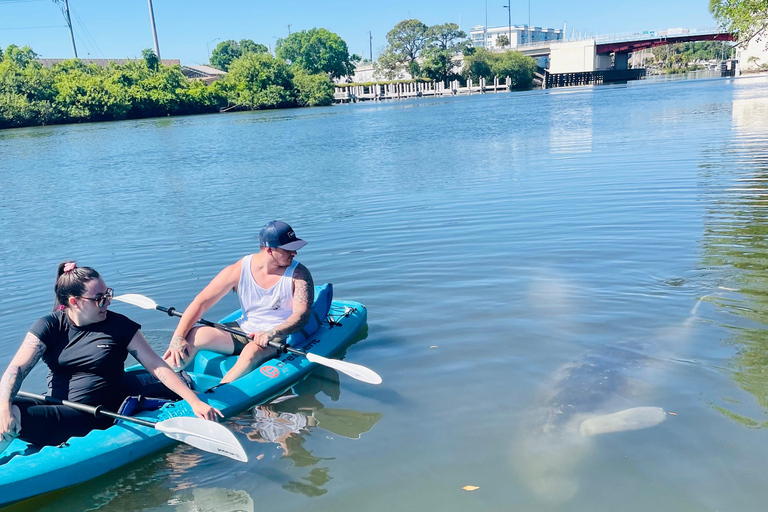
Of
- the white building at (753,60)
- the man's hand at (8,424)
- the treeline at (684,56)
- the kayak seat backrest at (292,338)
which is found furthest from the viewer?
the treeline at (684,56)

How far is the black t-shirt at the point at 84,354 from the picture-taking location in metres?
4.29

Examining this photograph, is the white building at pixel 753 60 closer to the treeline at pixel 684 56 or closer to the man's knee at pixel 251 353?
the treeline at pixel 684 56

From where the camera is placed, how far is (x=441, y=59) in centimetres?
11119

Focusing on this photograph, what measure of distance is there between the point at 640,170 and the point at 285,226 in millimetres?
12619

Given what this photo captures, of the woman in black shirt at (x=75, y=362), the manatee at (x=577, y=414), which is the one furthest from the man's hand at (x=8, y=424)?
the manatee at (x=577, y=414)

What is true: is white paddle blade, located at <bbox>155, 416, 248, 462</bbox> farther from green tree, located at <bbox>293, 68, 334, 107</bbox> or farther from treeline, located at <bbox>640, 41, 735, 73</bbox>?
treeline, located at <bbox>640, 41, 735, 73</bbox>

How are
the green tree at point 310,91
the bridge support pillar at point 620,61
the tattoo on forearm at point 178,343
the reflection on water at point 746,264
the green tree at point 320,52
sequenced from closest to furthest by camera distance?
1. the reflection on water at point 746,264
2. the tattoo on forearm at point 178,343
3. the green tree at point 310,91
4. the green tree at point 320,52
5. the bridge support pillar at point 620,61

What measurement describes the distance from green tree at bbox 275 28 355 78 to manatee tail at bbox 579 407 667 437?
373 feet

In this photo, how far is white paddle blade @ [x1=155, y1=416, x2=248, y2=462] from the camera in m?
4.43

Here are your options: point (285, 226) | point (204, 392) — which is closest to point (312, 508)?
point (204, 392)

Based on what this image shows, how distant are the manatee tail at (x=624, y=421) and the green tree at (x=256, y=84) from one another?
7916 cm

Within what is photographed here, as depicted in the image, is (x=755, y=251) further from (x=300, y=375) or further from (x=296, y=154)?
(x=296, y=154)

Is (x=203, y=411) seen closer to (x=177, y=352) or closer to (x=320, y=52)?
(x=177, y=352)

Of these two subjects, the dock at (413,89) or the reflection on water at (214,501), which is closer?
the reflection on water at (214,501)
